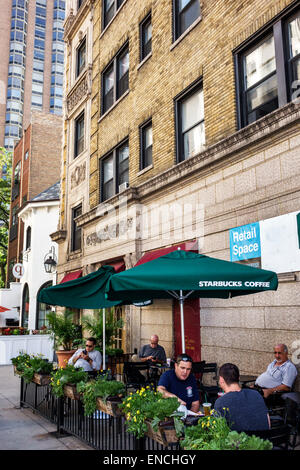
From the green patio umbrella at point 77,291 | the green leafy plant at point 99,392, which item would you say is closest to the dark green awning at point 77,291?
the green patio umbrella at point 77,291

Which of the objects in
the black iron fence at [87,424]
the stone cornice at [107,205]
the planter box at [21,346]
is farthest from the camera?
the planter box at [21,346]

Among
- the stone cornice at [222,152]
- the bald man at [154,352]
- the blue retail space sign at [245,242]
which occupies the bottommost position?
the bald man at [154,352]

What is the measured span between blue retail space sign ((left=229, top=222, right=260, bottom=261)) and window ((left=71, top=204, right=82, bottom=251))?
11025 millimetres

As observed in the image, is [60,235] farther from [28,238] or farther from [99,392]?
[99,392]

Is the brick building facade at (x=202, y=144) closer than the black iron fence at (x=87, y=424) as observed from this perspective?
No

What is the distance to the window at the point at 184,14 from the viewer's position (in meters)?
12.3

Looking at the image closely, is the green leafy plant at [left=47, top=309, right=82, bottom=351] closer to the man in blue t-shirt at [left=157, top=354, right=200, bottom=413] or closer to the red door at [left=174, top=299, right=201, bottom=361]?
the red door at [left=174, top=299, right=201, bottom=361]

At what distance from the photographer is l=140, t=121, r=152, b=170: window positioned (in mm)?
14266

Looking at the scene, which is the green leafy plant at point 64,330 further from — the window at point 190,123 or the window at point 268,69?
the window at point 268,69

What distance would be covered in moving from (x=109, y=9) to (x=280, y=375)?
1604 centimetres

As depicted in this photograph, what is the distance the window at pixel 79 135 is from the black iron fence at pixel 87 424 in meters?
12.5

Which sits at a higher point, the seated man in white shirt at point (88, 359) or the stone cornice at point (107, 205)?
the stone cornice at point (107, 205)

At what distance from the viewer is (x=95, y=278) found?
9.04 meters

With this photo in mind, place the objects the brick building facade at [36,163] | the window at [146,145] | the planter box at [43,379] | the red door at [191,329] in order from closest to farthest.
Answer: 1. the planter box at [43,379]
2. the red door at [191,329]
3. the window at [146,145]
4. the brick building facade at [36,163]
